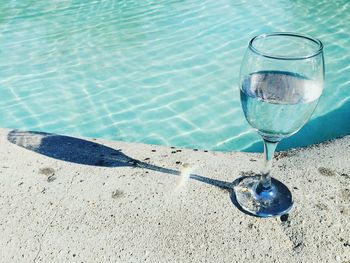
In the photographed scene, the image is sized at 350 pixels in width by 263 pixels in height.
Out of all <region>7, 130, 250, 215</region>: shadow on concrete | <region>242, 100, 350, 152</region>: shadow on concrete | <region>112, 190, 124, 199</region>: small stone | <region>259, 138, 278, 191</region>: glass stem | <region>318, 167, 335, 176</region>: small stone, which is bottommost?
<region>242, 100, 350, 152</region>: shadow on concrete

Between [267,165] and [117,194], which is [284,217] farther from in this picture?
[117,194]

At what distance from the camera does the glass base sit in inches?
84.9

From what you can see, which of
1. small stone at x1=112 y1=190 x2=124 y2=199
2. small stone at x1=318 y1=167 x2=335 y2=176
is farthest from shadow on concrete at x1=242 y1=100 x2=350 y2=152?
small stone at x1=112 y1=190 x2=124 y2=199

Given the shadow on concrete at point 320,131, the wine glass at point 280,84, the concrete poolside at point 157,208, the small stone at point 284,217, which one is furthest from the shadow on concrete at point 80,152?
the shadow on concrete at point 320,131

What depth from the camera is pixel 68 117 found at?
4426 millimetres

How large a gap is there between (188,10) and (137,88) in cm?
242

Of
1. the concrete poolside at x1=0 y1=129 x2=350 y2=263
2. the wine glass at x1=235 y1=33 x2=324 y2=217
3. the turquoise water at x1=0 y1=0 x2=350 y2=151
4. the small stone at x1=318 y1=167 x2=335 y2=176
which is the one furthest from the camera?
the turquoise water at x1=0 y1=0 x2=350 y2=151

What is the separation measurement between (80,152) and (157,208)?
2.39 ft

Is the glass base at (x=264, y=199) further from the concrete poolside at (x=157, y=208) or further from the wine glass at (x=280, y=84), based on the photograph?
the wine glass at (x=280, y=84)

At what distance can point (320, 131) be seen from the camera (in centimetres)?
413

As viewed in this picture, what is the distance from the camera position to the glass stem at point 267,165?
6.71ft

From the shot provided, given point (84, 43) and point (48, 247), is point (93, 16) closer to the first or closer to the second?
point (84, 43)

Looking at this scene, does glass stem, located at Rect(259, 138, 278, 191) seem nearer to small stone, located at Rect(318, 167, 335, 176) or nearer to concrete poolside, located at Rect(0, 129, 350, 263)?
concrete poolside, located at Rect(0, 129, 350, 263)

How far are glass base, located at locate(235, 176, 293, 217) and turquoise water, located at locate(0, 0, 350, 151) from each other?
1.64m
